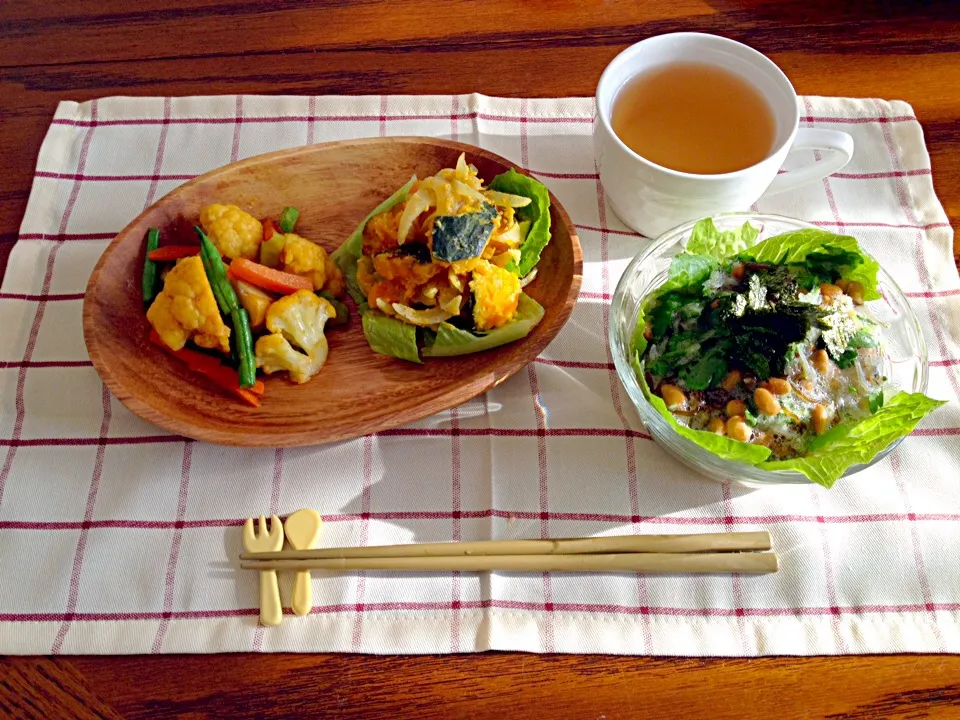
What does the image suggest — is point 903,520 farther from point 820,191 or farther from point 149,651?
point 149,651

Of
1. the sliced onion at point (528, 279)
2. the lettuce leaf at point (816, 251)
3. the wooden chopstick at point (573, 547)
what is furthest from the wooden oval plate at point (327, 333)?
the lettuce leaf at point (816, 251)

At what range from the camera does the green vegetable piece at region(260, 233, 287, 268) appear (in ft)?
5.56

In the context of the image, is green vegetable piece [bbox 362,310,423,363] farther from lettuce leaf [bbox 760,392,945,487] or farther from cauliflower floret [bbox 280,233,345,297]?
lettuce leaf [bbox 760,392,945,487]

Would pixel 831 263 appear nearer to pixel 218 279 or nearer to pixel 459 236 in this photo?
pixel 459 236

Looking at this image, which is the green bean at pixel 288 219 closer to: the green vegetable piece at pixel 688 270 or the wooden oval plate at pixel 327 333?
the wooden oval plate at pixel 327 333

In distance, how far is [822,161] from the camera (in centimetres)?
174

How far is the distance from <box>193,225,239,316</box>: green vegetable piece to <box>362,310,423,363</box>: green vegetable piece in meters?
0.29

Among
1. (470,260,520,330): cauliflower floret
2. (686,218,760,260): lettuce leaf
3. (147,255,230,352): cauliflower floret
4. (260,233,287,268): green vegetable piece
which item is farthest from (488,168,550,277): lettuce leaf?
(147,255,230,352): cauliflower floret

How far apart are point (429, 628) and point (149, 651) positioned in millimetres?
535

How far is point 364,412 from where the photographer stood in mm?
1535

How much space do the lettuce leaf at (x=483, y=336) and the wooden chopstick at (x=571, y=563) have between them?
434mm

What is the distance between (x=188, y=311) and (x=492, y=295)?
2.10 feet

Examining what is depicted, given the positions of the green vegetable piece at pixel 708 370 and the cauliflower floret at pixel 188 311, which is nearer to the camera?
the green vegetable piece at pixel 708 370

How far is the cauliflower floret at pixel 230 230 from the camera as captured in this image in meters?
1.67
